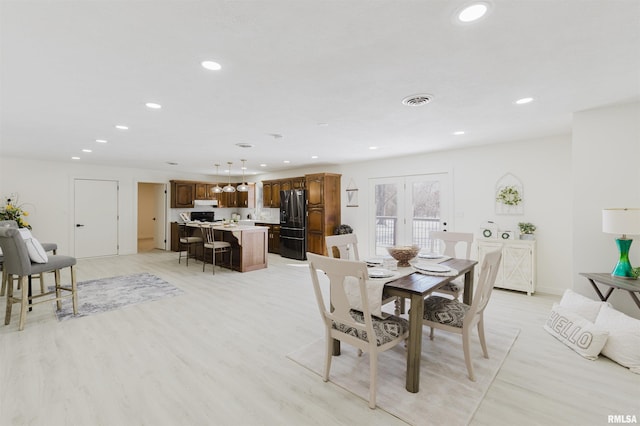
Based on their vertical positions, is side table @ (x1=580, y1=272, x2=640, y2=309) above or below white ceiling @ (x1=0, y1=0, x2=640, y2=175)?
below

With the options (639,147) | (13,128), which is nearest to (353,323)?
(639,147)

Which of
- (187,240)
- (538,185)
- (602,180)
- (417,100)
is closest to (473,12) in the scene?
(417,100)

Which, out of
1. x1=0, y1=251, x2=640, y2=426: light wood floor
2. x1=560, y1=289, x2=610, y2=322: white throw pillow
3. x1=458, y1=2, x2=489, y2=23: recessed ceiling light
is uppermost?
x1=458, y1=2, x2=489, y2=23: recessed ceiling light

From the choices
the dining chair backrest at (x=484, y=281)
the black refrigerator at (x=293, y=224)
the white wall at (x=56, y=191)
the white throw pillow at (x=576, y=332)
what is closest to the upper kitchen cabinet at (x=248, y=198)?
the black refrigerator at (x=293, y=224)

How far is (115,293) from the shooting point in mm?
4367

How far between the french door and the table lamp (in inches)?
100

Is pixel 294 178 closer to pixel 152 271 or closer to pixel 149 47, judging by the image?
pixel 152 271

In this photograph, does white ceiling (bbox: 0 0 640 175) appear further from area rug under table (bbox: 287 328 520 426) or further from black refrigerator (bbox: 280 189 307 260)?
black refrigerator (bbox: 280 189 307 260)

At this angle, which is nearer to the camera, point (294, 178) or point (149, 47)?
point (149, 47)

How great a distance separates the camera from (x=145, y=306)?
12.5 feet

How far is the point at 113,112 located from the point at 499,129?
4.89m

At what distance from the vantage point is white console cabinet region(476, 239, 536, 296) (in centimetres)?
427

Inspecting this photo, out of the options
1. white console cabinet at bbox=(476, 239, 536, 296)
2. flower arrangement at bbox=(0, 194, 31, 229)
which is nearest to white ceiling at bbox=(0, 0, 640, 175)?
white console cabinet at bbox=(476, 239, 536, 296)

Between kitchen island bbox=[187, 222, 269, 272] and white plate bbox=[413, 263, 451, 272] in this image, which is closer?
white plate bbox=[413, 263, 451, 272]
